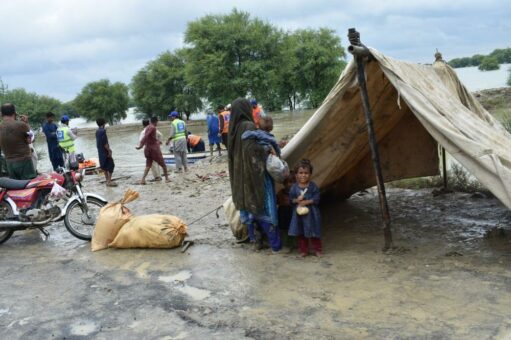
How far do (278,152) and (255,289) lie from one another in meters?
1.49

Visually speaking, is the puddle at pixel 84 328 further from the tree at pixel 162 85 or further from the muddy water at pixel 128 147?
the tree at pixel 162 85

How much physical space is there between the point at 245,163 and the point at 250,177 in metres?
0.15

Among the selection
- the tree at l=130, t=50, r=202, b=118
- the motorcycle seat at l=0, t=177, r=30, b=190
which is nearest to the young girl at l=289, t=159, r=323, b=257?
the motorcycle seat at l=0, t=177, r=30, b=190

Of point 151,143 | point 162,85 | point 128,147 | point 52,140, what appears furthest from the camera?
point 162,85

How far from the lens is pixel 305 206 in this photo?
16.4 feet

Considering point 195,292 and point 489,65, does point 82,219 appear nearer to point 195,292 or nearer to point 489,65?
point 195,292

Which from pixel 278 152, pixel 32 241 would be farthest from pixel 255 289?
pixel 32 241

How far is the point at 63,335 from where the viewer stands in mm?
3697

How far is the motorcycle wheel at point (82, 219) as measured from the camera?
6359 millimetres

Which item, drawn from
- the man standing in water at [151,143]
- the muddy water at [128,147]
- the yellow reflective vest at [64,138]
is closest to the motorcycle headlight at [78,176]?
the man standing in water at [151,143]

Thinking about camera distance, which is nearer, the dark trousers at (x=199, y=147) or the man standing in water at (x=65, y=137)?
the man standing in water at (x=65, y=137)

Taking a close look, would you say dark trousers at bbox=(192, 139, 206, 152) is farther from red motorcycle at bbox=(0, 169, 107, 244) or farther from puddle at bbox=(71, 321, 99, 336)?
puddle at bbox=(71, 321, 99, 336)

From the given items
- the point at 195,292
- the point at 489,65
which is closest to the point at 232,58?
the point at 195,292

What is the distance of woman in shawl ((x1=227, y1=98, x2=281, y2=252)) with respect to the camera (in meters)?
5.05
